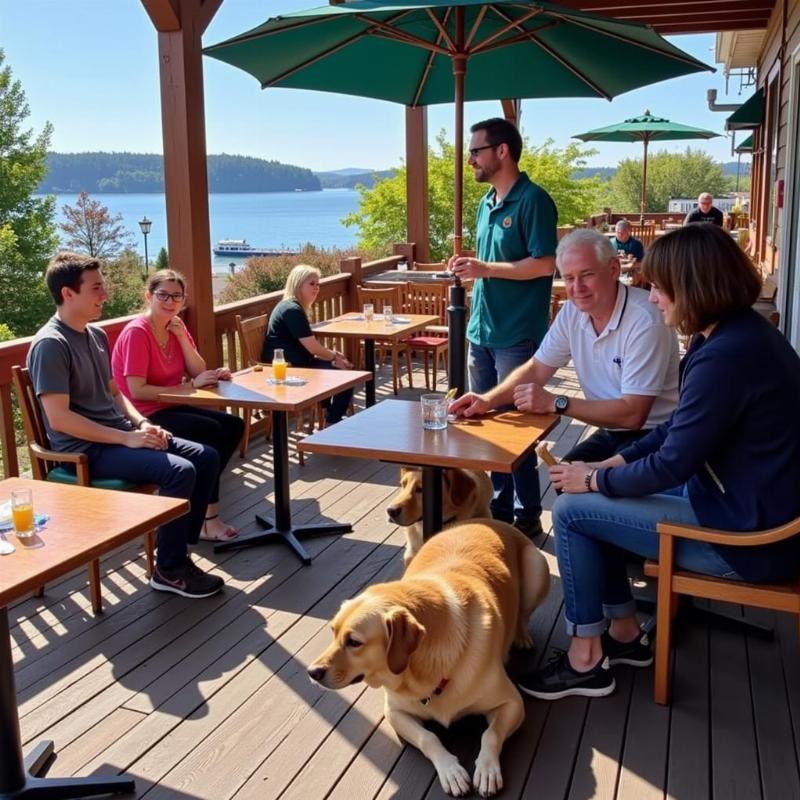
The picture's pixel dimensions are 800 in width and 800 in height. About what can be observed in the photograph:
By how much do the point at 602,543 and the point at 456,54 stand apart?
242cm

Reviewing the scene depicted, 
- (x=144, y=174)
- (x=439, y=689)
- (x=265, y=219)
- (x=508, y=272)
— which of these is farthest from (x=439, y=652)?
(x=265, y=219)

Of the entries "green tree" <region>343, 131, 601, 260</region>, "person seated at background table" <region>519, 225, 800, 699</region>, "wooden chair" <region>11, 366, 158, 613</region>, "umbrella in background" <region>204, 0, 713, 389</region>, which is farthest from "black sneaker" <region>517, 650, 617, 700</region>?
"green tree" <region>343, 131, 601, 260</region>

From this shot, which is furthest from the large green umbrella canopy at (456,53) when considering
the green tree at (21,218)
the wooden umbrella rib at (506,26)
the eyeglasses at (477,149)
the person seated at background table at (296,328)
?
the green tree at (21,218)

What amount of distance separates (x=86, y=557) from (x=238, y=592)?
1.48 metres

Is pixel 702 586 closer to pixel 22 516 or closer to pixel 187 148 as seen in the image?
pixel 22 516

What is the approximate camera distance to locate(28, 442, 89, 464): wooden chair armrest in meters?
3.17

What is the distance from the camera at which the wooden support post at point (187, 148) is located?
4484 millimetres

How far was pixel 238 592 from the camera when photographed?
3361 mm

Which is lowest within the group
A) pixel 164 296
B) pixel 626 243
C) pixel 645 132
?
pixel 164 296

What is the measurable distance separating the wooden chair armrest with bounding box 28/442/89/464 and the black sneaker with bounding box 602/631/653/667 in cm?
194

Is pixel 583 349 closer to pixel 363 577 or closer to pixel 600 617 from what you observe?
pixel 600 617

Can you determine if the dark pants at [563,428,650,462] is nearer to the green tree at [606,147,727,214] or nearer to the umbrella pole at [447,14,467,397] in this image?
the umbrella pole at [447,14,467,397]

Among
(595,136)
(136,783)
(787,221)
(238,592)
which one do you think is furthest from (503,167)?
(595,136)

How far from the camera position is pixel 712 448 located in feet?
7.23
